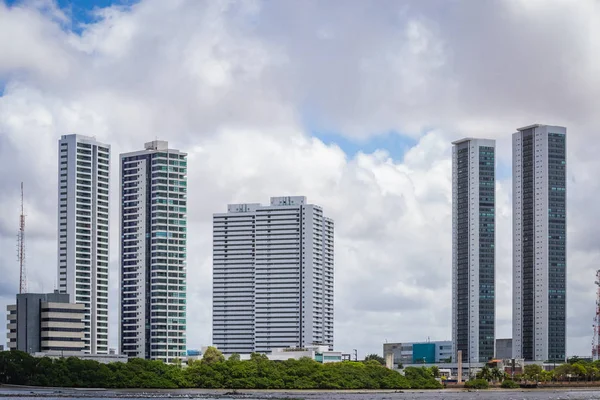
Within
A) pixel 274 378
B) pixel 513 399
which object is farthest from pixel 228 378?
pixel 513 399

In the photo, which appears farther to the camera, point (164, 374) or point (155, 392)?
point (164, 374)

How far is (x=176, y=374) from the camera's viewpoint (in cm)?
19212

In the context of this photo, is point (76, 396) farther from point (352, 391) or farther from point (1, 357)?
point (352, 391)

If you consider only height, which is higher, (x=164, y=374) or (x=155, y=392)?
(x=164, y=374)

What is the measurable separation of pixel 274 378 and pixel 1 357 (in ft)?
155

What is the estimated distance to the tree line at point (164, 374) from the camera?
18112 cm

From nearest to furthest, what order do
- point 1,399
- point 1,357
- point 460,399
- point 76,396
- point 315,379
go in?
point 1,399
point 76,396
point 460,399
point 1,357
point 315,379

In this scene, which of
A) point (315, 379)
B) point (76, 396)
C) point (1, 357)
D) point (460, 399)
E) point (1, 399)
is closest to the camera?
point (1, 399)

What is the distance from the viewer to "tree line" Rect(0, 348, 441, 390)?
181m

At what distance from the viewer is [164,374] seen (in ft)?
627

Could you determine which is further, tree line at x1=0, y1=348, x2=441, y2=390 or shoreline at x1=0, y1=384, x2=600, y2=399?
tree line at x1=0, y1=348, x2=441, y2=390

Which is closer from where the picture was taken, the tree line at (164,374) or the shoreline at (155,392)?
the shoreline at (155,392)

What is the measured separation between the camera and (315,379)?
194625 mm

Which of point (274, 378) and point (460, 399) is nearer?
point (460, 399)
